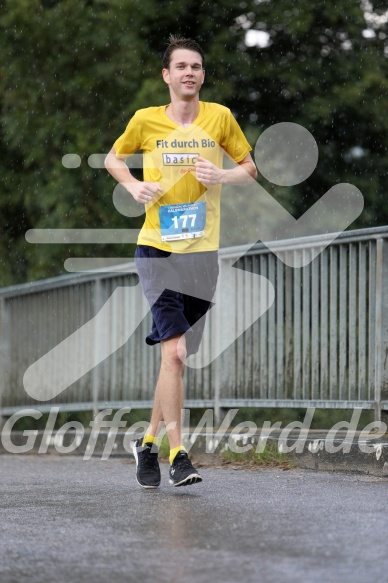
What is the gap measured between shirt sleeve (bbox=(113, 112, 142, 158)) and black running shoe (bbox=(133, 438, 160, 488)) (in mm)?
1538

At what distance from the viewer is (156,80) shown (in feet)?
52.5

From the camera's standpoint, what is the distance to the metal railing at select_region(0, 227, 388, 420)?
803 cm

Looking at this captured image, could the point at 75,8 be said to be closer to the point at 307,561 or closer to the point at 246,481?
the point at 246,481

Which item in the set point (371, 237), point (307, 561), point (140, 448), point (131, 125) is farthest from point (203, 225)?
point (307, 561)

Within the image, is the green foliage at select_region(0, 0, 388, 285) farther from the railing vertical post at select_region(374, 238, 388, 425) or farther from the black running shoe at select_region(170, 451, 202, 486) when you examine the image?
the black running shoe at select_region(170, 451, 202, 486)

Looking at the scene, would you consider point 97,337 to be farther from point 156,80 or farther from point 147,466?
point 156,80

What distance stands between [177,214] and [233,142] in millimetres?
536

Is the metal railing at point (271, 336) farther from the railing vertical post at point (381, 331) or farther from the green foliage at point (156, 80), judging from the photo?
the green foliage at point (156, 80)

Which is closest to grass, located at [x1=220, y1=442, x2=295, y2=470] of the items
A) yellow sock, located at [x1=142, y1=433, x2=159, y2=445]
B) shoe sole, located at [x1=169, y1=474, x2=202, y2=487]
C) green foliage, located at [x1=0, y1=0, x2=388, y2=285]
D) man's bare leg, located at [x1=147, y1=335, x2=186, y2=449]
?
yellow sock, located at [x1=142, y1=433, x2=159, y2=445]

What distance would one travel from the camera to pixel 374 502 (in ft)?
18.4

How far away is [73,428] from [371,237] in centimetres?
396

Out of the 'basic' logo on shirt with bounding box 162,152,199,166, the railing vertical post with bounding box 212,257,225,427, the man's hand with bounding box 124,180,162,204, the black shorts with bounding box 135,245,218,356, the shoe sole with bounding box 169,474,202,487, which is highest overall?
the 'basic' logo on shirt with bounding box 162,152,199,166

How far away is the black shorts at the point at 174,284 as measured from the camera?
21.5 ft

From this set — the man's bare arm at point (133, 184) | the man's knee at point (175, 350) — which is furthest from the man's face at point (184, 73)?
the man's knee at point (175, 350)
